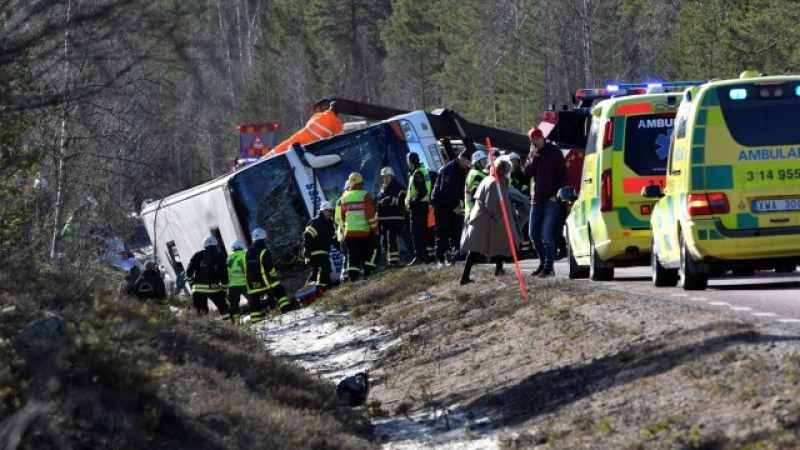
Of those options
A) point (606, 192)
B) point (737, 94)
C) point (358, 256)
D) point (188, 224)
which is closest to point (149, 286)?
point (358, 256)

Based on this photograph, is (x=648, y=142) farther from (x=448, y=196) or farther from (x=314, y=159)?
(x=314, y=159)

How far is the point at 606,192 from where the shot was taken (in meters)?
18.4

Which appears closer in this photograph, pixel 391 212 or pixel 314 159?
pixel 391 212

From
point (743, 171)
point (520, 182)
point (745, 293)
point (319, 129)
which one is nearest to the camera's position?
point (743, 171)

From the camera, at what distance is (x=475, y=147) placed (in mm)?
30531

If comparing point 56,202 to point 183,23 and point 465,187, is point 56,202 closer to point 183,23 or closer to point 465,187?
point 465,187

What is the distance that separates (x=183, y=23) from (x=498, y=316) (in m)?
7.26

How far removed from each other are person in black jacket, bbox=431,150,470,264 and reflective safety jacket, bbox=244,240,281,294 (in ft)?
8.93

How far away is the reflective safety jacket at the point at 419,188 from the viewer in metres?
26.5

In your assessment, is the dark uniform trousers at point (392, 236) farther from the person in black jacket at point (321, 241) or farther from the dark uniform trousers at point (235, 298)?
the dark uniform trousers at point (235, 298)

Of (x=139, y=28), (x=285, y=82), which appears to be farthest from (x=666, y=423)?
(x=285, y=82)

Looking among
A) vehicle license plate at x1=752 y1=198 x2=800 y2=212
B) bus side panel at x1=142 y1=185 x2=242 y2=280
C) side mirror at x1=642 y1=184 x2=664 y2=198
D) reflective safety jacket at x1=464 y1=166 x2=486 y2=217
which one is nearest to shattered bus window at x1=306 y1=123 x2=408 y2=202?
bus side panel at x1=142 y1=185 x2=242 y2=280

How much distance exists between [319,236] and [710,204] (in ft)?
41.1

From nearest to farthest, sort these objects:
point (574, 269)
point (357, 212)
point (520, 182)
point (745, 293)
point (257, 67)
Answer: point (745, 293), point (574, 269), point (357, 212), point (520, 182), point (257, 67)
